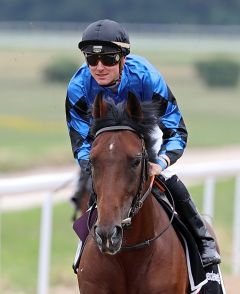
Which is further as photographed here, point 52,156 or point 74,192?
point 52,156

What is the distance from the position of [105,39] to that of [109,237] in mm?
1175

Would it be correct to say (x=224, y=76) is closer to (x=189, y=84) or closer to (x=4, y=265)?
(x=189, y=84)

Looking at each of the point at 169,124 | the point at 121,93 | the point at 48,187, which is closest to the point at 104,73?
the point at 121,93

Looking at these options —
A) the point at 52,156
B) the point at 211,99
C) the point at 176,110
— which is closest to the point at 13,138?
the point at 52,156

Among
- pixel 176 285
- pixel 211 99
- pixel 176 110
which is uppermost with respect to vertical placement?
pixel 176 110

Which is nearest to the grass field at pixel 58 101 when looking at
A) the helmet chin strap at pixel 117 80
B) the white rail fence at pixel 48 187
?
the white rail fence at pixel 48 187

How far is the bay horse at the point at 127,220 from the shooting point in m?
4.25

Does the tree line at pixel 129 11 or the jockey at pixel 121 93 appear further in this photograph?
the tree line at pixel 129 11

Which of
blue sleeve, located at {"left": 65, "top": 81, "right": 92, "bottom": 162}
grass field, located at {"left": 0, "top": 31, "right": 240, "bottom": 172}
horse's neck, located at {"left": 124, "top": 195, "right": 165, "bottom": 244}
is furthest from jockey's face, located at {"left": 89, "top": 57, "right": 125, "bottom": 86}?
grass field, located at {"left": 0, "top": 31, "right": 240, "bottom": 172}

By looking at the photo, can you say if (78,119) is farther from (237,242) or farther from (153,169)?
(237,242)

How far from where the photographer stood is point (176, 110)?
521 centimetres

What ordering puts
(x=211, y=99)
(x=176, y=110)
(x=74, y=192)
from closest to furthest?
(x=176, y=110), (x=74, y=192), (x=211, y=99)

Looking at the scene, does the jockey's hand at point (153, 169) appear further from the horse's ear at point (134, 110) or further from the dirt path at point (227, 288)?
the dirt path at point (227, 288)

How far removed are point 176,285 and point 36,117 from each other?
2875cm
